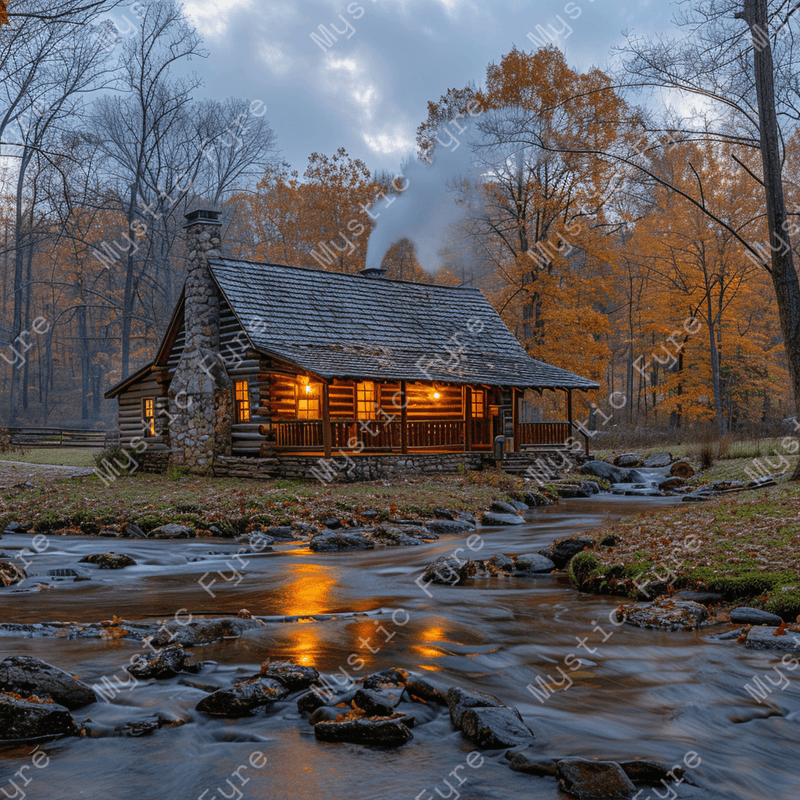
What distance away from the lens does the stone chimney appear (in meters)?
22.1

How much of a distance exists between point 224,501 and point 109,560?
4.90 metres

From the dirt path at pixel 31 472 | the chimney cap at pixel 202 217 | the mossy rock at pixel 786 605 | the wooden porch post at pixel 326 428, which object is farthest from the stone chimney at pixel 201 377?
the mossy rock at pixel 786 605

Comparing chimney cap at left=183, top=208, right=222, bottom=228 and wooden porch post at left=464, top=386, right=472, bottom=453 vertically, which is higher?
chimney cap at left=183, top=208, right=222, bottom=228

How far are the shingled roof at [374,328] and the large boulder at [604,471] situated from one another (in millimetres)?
2554

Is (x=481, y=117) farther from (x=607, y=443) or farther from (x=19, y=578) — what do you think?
(x=19, y=578)

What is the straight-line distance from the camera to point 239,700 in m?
5.54

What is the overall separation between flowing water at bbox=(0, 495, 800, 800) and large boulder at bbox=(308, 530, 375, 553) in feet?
7.05

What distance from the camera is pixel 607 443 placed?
3203cm

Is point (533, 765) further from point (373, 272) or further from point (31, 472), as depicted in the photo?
point (373, 272)

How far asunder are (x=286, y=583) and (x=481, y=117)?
24.1 metres

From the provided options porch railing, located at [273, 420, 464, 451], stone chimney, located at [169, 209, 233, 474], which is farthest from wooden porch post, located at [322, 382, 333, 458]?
stone chimney, located at [169, 209, 233, 474]

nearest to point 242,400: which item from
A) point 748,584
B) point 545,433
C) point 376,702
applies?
point 545,433

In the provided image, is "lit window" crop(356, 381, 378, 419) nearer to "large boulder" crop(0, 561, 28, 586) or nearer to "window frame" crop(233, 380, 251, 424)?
"window frame" crop(233, 380, 251, 424)

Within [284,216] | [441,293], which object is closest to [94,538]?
[441,293]
